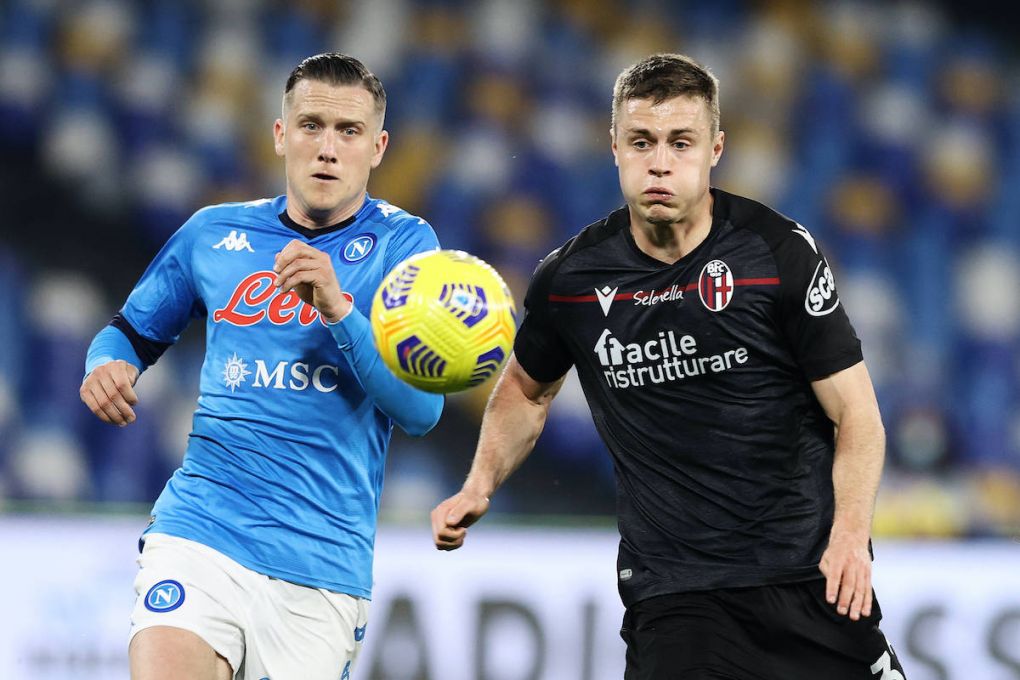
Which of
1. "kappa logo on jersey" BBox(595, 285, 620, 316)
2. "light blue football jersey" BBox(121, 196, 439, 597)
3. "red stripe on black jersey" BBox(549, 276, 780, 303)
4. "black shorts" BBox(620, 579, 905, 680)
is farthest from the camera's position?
"kappa logo on jersey" BBox(595, 285, 620, 316)

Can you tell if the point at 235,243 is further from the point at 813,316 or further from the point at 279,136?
the point at 813,316

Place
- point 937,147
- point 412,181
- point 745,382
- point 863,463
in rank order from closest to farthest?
point 863,463 < point 745,382 < point 412,181 < point 937,147

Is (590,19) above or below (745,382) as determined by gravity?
above

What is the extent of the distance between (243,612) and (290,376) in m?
0.63

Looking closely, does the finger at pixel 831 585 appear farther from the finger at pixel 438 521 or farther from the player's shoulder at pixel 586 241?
the player's shoulder at pixel 586 241

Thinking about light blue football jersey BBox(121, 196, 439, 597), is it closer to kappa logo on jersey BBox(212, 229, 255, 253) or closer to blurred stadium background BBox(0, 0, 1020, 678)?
kappa logo on jersey BBox(212, 229, 255, 253)

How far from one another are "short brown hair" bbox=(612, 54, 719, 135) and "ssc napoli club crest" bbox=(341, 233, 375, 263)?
759 millimetres

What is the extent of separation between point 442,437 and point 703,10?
3.36 m

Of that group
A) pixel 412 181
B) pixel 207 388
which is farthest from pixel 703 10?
pixel 207 388

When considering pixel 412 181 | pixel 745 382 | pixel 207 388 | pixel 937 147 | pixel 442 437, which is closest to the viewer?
pixel 745 382

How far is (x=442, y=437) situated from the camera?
289 inches

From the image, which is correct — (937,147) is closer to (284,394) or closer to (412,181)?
(412,181)

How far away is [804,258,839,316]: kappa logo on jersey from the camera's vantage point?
11.1ft

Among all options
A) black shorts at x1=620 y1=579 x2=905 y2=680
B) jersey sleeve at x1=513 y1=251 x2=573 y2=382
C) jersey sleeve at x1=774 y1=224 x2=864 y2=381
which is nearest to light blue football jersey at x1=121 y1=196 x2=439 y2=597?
jersey sleeve at x1=513 y1=251 x2=573 y2=382
